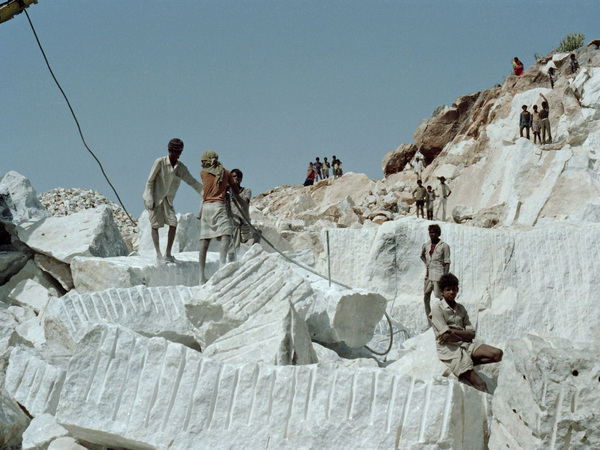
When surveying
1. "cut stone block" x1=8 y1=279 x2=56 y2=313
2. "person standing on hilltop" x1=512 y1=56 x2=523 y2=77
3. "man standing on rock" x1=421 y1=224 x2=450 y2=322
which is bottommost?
"cut stone block" x1=8 y1=279 x2=56 y2=313

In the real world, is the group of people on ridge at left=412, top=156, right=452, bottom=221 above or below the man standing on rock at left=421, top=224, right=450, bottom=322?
above

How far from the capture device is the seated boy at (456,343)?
4270 millimetres

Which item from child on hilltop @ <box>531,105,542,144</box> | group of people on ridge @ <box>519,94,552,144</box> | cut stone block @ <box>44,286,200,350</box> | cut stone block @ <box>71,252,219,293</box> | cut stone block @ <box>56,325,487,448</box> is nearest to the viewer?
cut stone block @ <box>56,325,487,448</box>

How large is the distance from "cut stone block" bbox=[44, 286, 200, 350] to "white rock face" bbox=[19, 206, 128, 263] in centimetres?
227

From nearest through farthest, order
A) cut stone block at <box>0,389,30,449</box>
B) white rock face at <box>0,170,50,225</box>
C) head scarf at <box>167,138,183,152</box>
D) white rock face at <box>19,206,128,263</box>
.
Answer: cut stone block at <box>0,389,30,449</box> → head scarf at <box>167,138,183,152</box> → white rock face at <box>19,206,128,263</box> → white rock face at <box>0,170,50,225</box>

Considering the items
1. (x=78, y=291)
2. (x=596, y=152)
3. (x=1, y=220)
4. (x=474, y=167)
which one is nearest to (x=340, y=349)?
(x=78, y=291)

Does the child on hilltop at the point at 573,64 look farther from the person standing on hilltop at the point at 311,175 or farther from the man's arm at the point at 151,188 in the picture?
the man's arm at the point at 151,188

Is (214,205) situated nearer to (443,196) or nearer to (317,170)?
(443,196)

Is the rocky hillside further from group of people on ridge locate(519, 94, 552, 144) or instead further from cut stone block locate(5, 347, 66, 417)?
A: cut stone block locate(5, 347, 66, 417)

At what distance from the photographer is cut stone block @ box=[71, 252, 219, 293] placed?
664 cm

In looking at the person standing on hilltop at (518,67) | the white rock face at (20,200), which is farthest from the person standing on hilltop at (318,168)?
the white rock face at (20,200)

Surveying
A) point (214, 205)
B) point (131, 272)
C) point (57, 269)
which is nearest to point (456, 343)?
point (214, 205)

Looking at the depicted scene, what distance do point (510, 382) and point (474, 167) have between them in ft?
44.7

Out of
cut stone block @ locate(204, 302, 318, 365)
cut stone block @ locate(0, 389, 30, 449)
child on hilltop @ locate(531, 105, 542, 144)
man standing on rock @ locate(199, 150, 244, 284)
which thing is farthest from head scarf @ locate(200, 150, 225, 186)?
child on hilltop @ locate(531, 105, 542, 144)
